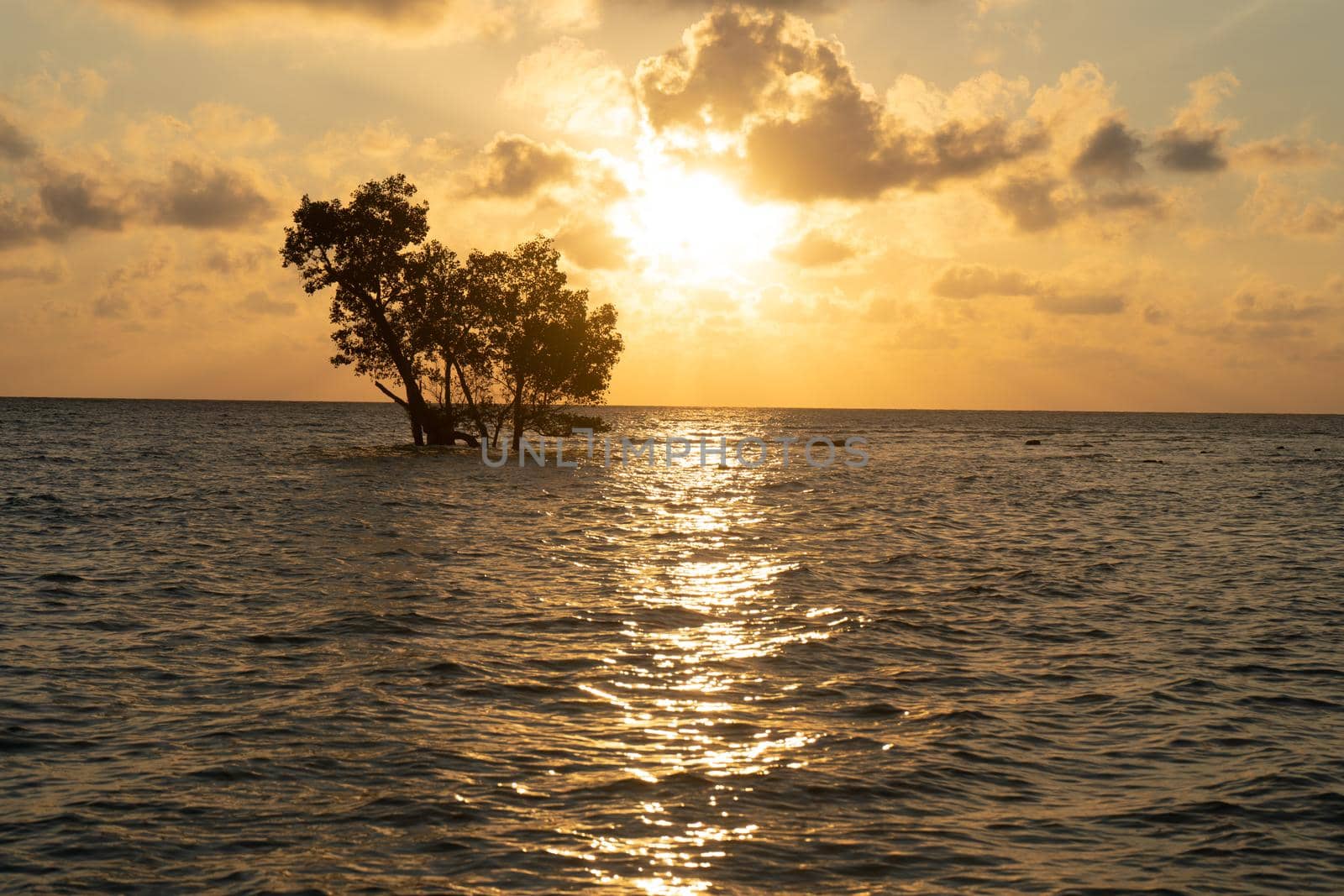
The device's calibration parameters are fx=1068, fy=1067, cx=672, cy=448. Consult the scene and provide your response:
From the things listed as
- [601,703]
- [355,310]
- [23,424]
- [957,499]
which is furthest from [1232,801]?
[23,424]

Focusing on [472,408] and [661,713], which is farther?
[472,408]

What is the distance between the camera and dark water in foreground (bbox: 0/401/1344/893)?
9.60 meters

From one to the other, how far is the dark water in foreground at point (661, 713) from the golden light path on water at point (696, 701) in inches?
2.5

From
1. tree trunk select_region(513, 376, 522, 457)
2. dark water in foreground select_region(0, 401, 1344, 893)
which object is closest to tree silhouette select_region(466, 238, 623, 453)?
tree trunk select_region(513, 376, 522, 457)

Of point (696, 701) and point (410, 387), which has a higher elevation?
point (410, 387)

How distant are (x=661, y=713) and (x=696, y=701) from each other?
0.75m

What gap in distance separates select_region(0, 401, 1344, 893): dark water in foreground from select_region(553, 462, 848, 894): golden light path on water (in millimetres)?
63

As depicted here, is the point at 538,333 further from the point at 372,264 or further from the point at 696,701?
the point at 696,701

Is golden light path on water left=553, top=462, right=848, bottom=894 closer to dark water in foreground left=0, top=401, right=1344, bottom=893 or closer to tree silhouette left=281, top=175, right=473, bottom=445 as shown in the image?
dark water in foreground left=0, top=401, right=1344, bottom=893

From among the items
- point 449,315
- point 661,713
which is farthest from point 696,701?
point 449,315

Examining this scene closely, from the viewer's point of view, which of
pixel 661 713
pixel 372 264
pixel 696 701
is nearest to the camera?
pixel 661 713

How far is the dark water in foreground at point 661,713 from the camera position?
9.60 metres

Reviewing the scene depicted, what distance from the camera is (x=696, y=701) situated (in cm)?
1452

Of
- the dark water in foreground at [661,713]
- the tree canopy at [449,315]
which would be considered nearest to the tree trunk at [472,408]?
the tree canopy at [449,315]
